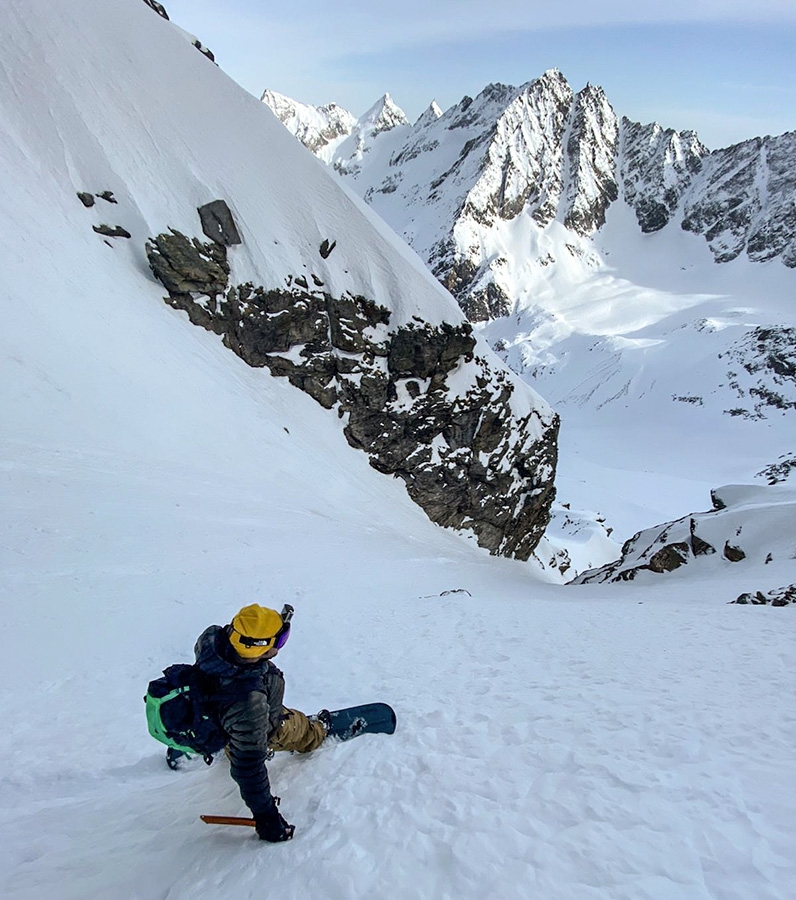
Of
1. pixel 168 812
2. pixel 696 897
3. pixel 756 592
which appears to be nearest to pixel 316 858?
pixel 168 812

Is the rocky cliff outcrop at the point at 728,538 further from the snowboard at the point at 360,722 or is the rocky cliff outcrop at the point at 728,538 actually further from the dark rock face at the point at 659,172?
the dark rock face at the point at 659,172

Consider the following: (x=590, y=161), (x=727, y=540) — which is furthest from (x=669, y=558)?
(x=590, y=161)

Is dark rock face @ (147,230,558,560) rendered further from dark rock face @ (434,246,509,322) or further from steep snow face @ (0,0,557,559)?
dark rock face @ (434,246,509,322)

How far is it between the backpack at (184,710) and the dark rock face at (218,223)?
27.2m

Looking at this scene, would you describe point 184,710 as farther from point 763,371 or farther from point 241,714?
point 763,371

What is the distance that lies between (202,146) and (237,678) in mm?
32536

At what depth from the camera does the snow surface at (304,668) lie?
3098 millimetres

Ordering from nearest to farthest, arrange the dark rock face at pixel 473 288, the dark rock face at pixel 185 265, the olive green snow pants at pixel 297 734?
the olive green snow pants at pixel 297 734 < the dark rock face at pixel 185 265 < the dark rock face at pixel 473 288

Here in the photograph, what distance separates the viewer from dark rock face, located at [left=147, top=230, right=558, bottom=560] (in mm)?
25859

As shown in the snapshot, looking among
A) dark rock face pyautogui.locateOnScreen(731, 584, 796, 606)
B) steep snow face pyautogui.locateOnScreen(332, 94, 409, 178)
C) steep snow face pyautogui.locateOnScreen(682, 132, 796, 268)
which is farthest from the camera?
steep snow face pyautogui.locateOnScreen(332, 94, 409, 178)

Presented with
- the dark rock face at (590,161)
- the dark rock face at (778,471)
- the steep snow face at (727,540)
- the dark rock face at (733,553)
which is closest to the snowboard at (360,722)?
the steep snow face at (727,540)

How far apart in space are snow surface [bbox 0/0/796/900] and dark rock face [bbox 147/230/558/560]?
145 inches

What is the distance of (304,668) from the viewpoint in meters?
7.12

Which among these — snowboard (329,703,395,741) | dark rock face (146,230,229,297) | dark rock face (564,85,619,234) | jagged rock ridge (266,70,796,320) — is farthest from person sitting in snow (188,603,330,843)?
dark rock face (564,85,619,234)
